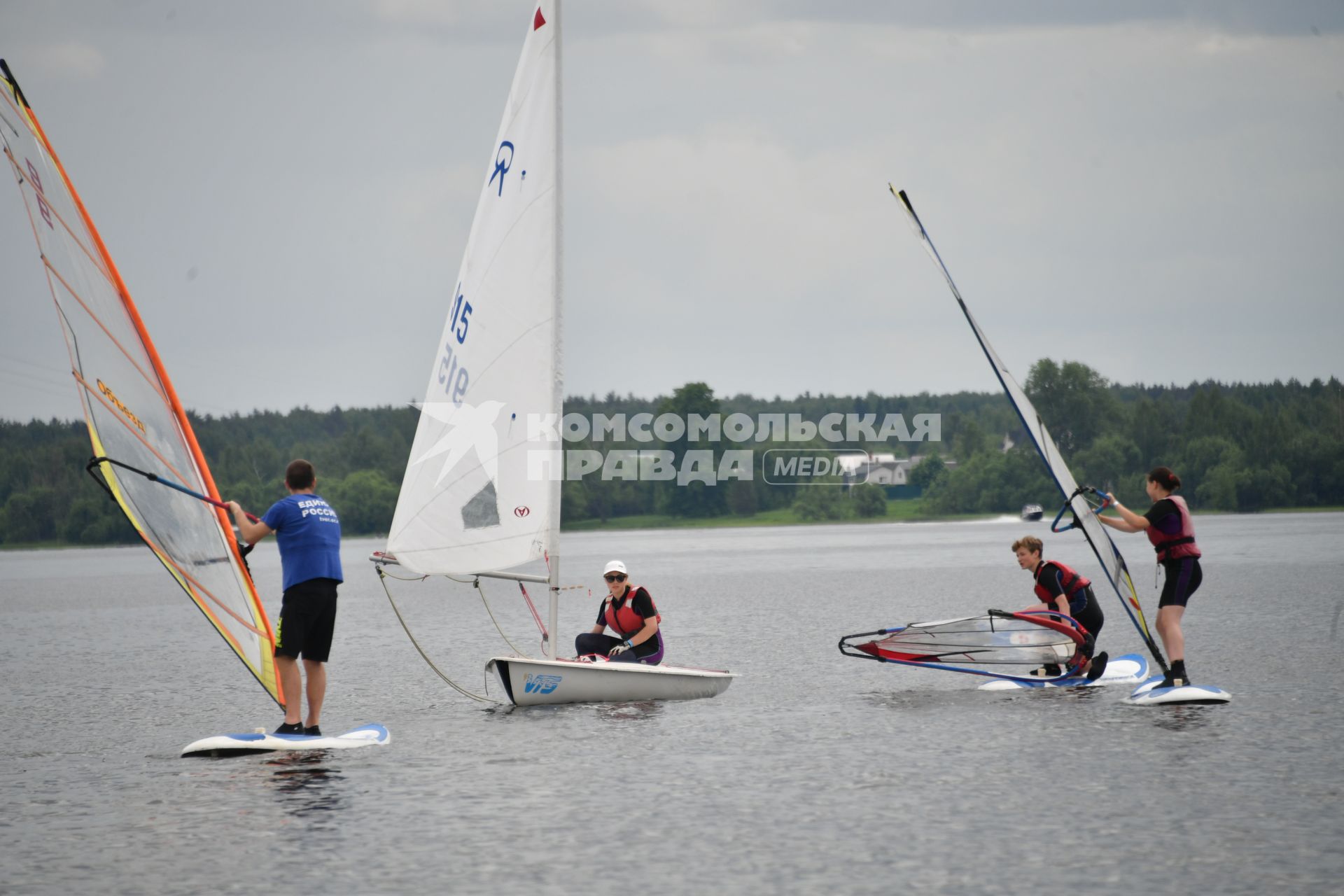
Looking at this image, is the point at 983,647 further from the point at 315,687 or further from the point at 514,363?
the point at 315,687

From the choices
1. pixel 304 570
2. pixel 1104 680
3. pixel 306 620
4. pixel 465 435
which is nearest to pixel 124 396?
pixel 304 570

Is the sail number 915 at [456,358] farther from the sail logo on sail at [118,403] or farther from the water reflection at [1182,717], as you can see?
the water reflection at [1182,717]

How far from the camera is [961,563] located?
59.8 meters

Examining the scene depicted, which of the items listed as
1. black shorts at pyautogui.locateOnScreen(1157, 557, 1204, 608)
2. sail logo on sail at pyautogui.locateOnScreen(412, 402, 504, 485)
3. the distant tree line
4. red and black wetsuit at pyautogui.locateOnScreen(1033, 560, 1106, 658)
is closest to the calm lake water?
red and black wetsuit at pyautogui.locateOnScreen(1033, 560, 1106, 658)

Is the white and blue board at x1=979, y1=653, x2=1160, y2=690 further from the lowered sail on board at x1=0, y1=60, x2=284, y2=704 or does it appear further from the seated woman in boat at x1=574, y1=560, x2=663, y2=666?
the lowered sail on board at x1=0, y1=60, x2=284, y2=704

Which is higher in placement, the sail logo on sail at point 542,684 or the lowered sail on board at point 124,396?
the lowered sail on board at point 124,396

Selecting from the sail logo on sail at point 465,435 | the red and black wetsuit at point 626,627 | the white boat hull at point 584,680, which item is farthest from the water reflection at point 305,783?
the red and black wetsuit at point 626,627

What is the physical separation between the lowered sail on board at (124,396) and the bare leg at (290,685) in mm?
340

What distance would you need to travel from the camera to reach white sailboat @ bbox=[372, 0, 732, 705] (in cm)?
1547

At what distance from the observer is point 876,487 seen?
14862cm

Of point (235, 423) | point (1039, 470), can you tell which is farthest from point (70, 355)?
point (235, 423)

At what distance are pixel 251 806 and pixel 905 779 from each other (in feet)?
16.3

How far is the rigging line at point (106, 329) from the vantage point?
10.9 meters

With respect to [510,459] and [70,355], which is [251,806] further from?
[510,459]
